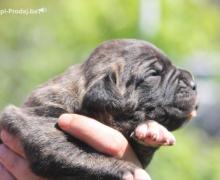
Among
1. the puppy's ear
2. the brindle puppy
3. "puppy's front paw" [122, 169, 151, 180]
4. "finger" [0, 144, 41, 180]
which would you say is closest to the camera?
"puppy's front paw" [122, 169, 151, 180]

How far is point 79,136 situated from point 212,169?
6.78 metres

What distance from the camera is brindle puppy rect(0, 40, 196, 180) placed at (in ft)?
16.9

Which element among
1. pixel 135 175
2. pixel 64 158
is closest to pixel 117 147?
pixel 135 175

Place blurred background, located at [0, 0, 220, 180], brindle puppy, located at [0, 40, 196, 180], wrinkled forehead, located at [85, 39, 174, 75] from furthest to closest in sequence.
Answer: blurred background, located at [0, 0, 220, 180] < wrinkled forehead, located at [85, 39, 174, 75] < brindle puppy, located at [0, 40, 196, 180]

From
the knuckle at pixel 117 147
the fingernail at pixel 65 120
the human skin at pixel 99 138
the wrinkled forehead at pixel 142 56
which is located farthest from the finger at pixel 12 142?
the wrinkled forehead at pixel 142 56

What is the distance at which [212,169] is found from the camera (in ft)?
38.6

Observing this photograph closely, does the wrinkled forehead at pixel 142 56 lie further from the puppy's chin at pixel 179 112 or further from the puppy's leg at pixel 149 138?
the puppy's leg at pixel 149 138

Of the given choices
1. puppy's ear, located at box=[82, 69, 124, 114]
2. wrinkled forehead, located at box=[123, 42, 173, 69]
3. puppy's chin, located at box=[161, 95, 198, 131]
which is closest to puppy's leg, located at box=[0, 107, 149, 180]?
puppy's ear, located at box=[82, 69, 124, 114]

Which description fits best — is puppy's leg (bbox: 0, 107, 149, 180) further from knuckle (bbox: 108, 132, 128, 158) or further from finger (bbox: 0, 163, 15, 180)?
finger (bbox: 0, 163, 15, 180)

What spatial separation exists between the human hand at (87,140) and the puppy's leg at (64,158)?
6cm

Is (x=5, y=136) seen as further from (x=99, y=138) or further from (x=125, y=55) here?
(x=125, y=55)

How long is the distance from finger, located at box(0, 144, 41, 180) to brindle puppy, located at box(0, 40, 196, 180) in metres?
0.18

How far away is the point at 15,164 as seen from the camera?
217 inches

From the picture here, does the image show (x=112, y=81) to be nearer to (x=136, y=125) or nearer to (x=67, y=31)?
(x=136, y=125)
